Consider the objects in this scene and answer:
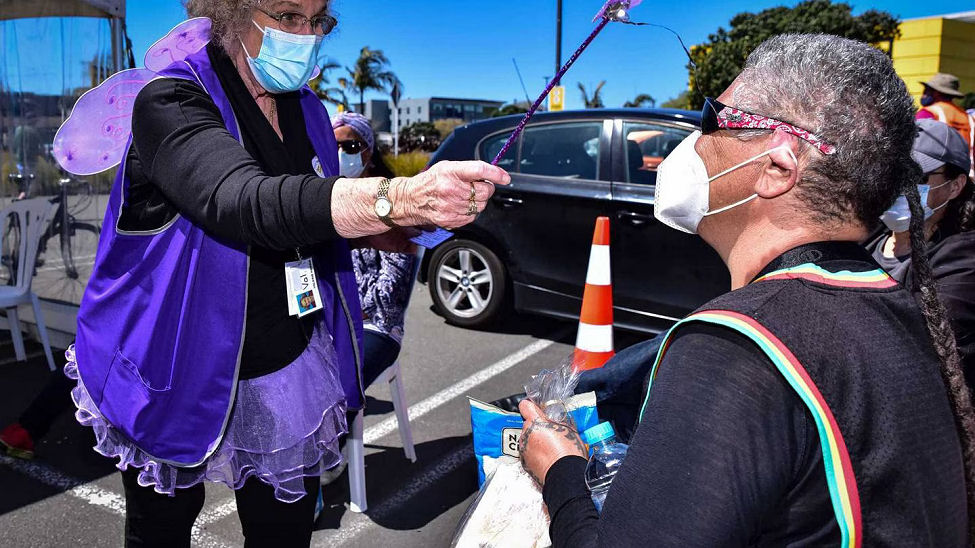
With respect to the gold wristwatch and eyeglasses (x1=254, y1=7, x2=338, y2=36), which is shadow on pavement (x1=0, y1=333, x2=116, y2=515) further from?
the gold wristwatch

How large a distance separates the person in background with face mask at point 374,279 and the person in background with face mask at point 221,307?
55.9 inches

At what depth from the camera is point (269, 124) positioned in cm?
165

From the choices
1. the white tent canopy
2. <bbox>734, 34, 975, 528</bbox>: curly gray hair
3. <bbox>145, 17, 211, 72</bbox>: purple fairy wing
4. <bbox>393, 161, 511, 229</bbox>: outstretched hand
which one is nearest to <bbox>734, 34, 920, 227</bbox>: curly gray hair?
<bbox>734, 34, 975, 528</bbox>: curly gray hair

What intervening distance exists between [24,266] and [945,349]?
207 inches

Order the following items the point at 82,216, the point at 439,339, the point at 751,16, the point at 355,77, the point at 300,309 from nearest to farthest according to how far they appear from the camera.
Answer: the point at 300,309, the point at 82,216, the point at 439,339, the point at 751,16, the point at 355,77

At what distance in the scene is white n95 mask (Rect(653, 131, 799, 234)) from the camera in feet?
4.29

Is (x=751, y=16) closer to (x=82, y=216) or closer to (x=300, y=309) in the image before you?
(x=82, y=216)

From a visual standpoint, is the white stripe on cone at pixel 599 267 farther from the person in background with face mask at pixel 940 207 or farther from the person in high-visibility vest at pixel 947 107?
the person in high-visibility vest at pixel 947 107

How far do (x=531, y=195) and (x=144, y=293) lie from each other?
157 inches

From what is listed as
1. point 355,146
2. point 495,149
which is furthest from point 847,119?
point 495,149

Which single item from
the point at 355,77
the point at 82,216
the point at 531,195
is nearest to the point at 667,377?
the point at 531,195

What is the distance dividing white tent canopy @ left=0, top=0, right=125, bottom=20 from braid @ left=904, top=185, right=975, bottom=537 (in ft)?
17.7

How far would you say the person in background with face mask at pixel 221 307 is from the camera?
1384 millimetres

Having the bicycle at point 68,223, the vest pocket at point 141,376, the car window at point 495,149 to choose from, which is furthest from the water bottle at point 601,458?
the bicycle at point 68,223
